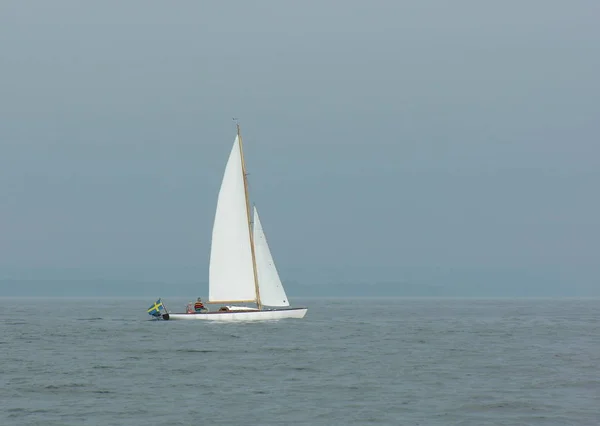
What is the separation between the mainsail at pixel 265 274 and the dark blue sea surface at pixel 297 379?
8849 mm

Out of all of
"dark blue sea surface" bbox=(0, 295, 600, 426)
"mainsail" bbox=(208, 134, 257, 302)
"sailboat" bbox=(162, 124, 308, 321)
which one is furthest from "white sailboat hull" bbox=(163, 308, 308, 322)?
"dark blue sea surface" bbox=(0, 295, 600, 426)

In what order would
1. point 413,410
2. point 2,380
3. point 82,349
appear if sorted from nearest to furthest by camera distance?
point 413,410 → point 2,380 → point 82,349

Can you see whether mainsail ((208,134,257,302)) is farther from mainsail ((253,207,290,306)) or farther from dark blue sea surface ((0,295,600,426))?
dark blue sea surface ((0,295,600,426))

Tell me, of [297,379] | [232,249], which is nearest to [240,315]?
[232,249]

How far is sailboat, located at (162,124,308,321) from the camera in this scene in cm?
7675

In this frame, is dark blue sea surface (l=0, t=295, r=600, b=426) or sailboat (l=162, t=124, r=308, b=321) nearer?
dark blue sea surface (l=0, t=295, r=600, b=426)

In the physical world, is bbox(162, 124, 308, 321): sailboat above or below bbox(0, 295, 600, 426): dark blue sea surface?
above

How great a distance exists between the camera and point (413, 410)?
32.2 m

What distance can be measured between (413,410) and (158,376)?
14110 millimetres

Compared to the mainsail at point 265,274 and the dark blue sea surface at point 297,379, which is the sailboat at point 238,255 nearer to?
the mainsail at point 265,274

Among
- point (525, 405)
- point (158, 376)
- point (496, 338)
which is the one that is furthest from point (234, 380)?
point (496, 338)

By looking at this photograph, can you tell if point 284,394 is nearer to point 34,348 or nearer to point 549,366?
point 549,366

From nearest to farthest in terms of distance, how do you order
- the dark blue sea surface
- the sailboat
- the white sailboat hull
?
the dark blue sea surface
the white sailboat hull
the sailboat

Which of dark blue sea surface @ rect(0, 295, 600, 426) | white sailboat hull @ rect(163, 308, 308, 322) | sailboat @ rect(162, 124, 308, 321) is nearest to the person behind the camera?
dark blue sea surface @ rect(0, 295, 600, 426)
